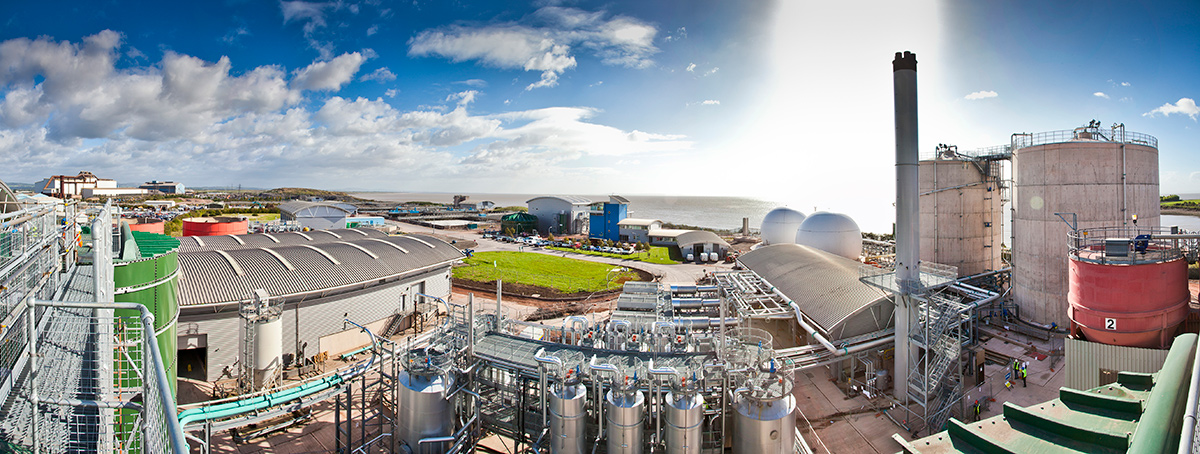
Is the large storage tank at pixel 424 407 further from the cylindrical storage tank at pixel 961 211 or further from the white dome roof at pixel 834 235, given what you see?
the white dome roof at pixel 834 235

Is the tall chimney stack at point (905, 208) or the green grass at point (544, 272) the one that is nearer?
the tall chimney stack at point (905, 208)

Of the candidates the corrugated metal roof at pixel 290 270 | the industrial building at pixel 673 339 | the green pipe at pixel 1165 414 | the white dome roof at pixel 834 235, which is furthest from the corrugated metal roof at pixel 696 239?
the green pipe at pixel 1165 414

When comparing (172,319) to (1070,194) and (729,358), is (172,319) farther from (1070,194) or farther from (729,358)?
(1070,194)

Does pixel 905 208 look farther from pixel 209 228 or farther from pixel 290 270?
pixel 209 228

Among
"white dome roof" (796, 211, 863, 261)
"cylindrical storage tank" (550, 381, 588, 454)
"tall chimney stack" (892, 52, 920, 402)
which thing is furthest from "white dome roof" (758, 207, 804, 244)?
"cylindrical storage tank" (550, 381, 588, 454)

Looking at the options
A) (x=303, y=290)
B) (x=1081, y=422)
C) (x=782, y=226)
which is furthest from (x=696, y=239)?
(x=1081, y=422)
